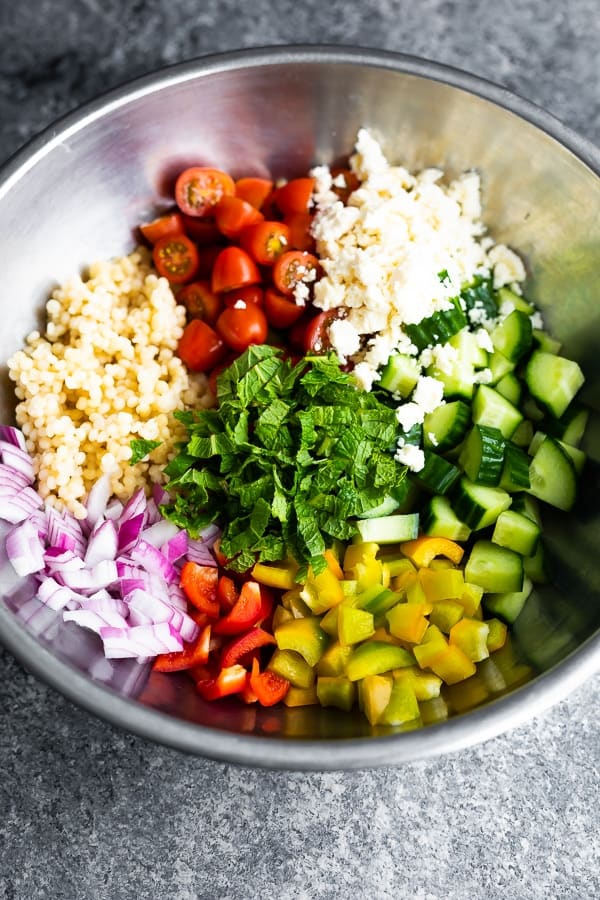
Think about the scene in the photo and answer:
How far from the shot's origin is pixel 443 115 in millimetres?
2396

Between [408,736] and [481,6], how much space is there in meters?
2.54

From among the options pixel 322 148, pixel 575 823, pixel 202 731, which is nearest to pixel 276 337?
pixel 322 148

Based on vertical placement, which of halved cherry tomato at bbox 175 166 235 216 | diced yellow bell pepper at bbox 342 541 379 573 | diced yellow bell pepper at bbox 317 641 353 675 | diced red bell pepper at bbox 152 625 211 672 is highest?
halved cherry tomato at bbox 175 166 235 216

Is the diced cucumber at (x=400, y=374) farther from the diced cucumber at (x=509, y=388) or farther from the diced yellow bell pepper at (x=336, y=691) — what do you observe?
the diced yellow bell pepper at (x=336, y=691)

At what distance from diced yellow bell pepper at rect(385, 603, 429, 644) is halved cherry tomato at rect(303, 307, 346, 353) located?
698 mm

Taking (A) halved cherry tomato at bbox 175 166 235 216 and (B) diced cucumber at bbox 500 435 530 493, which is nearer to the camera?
(B) diced cucumber at bbox 500 435 530 493

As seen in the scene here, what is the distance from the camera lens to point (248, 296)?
2.37m

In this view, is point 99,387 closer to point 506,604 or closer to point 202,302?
point 202,302

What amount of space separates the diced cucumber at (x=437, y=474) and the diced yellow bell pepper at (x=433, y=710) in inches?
20.5

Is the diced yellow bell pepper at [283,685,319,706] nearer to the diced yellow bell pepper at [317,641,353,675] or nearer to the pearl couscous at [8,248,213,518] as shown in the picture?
the diced yellow bell pepper at [317,641,353,675]

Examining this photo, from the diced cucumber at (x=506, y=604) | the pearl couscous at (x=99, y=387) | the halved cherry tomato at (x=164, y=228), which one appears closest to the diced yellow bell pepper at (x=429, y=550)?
the diced cucumber at (x=506, y=604)

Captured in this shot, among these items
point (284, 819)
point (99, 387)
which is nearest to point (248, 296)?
point (99, 387)

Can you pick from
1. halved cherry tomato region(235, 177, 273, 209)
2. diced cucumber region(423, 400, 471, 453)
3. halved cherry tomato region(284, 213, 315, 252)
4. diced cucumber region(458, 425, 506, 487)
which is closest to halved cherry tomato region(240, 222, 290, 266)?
halved cherry tomato region(284, 213, 315, 252)

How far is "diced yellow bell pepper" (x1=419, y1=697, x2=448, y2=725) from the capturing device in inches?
74.0
